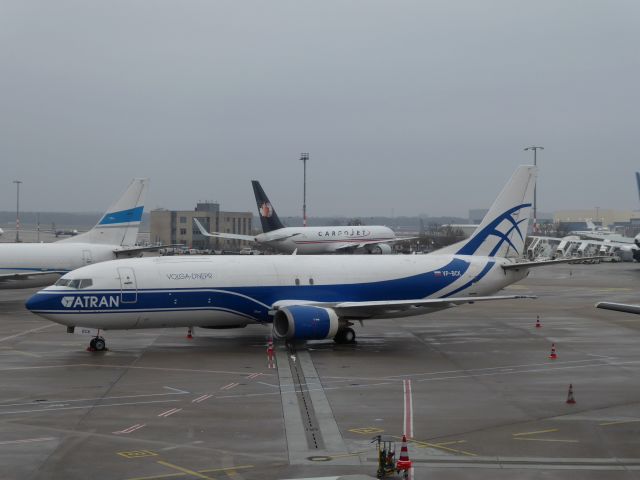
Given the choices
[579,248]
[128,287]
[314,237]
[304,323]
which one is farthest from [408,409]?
[579,248]

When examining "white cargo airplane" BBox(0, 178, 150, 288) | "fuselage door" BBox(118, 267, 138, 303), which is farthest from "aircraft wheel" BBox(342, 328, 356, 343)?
"white cargo airplane" BBox(0, 178, 150, 288)

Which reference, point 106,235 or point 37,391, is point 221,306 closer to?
point 37,391

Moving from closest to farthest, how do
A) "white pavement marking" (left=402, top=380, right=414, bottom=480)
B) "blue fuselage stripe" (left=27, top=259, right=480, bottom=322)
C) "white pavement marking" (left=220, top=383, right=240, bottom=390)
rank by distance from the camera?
"white pavement marking" (left=402, top=380, right=414, bottom=480), "white pavement marking" (left=220, top=383, right=240, bottom=390), "blue fuselage stripe" (left=27, top=259, right=480, bottom=322)

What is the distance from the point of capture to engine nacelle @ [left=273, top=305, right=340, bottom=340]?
33.6 meters

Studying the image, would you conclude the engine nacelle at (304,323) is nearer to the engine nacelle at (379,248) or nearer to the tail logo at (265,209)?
the tail logo at (265,209)

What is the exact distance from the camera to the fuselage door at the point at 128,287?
33219 millimetres

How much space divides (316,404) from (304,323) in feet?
32.4

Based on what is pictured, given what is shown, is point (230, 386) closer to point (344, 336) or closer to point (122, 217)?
point (344, 336)

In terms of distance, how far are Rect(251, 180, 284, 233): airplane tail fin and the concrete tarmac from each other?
189 ft

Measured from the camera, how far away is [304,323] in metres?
33.8

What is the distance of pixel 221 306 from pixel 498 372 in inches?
472

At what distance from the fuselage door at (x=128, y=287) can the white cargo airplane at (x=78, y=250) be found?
1997 centimetres

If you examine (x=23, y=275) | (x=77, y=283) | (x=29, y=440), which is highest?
(x=77, y=283)

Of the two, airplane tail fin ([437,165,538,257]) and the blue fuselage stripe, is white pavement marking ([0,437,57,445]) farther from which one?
airplane tail fin ([437,165,538,257])
